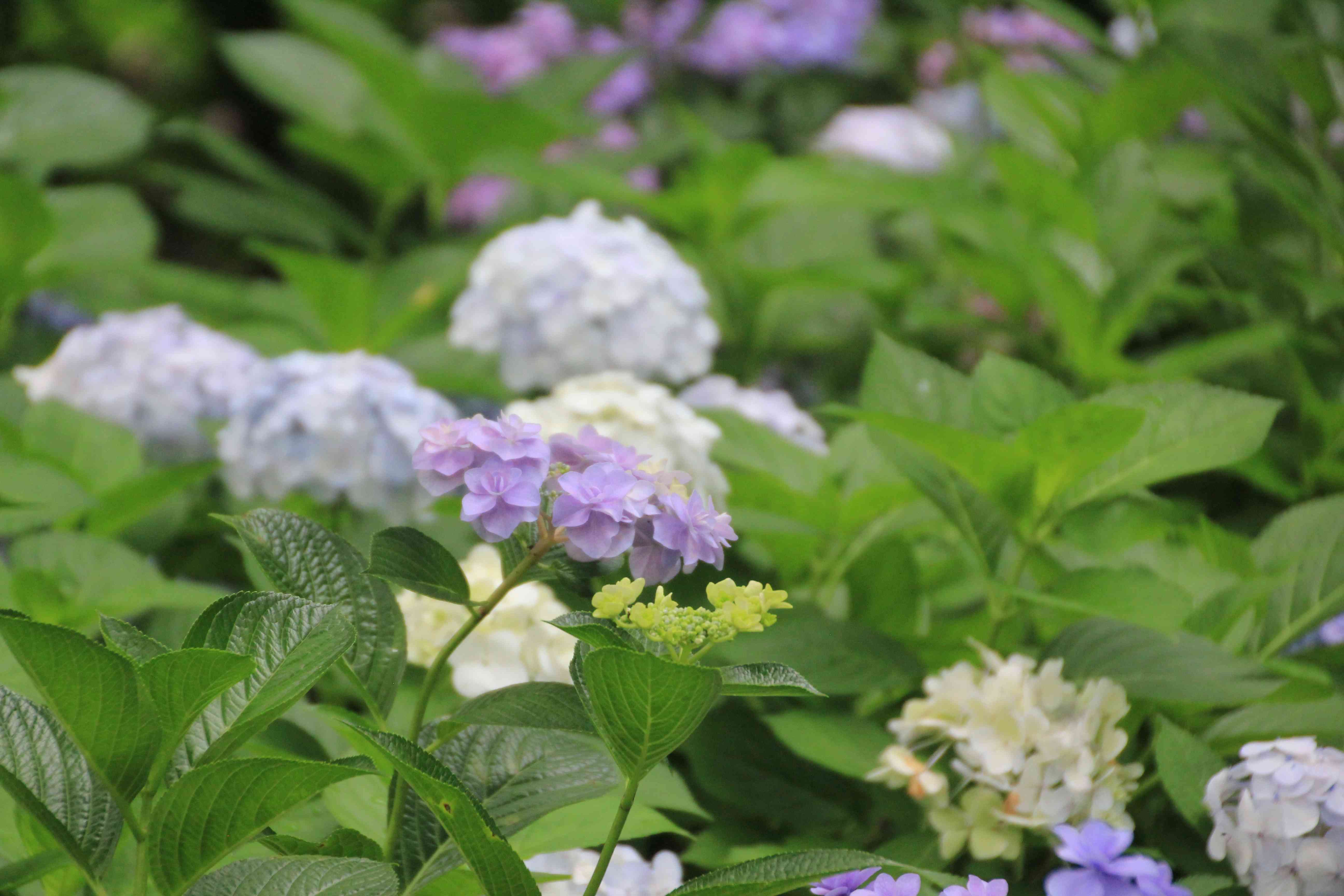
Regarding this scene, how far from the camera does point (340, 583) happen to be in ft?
2.23

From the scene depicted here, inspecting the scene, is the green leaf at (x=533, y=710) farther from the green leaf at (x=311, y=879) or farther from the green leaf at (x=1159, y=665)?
the green leaf at (x=1159, y=665)

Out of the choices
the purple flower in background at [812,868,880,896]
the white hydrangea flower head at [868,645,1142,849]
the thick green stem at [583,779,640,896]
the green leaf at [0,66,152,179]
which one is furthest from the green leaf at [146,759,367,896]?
the green leaf at [0,66,152,179]

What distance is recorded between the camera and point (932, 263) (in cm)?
203

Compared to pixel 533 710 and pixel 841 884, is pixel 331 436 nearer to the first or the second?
pixel 533 710

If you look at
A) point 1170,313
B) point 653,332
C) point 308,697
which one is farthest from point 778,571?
point 1170,313

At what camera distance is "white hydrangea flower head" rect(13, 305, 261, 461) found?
52.7 inches

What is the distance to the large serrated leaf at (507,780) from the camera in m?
0.66

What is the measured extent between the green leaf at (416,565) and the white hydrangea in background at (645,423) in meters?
0.40

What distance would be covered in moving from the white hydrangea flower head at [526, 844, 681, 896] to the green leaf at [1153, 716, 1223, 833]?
0.32 m

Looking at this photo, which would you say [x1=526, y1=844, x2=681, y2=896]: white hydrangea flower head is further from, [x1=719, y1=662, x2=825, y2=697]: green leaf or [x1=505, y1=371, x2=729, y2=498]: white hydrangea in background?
[x1=505, y1=371, x2=729, y2=498]: white hydrangea in background

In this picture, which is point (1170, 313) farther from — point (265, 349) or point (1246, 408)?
point (265, 349)

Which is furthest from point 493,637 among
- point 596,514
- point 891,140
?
point 891,140

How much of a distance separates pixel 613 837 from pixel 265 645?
0.63 feet

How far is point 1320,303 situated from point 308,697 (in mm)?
1041
